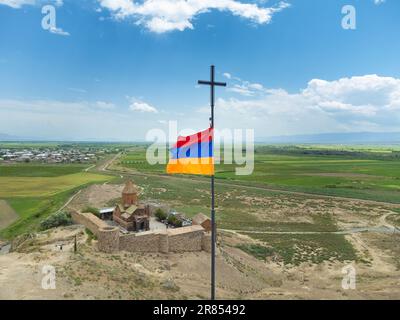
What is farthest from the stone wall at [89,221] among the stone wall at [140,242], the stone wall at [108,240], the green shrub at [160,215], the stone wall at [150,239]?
the green shrub at [160,215]

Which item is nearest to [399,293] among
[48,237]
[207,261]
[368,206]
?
[207,261]

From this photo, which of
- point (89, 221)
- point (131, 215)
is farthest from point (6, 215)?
point (131, 215)

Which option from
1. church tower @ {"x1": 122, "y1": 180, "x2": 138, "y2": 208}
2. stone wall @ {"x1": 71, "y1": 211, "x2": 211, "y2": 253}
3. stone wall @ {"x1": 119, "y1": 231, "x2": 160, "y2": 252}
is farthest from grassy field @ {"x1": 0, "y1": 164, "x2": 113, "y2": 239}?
stone wall @ {"x1": 119, "y1": 231, "x2": 160, "y2": 252}

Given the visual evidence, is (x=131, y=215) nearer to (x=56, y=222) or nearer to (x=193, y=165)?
(x=56, y=222)

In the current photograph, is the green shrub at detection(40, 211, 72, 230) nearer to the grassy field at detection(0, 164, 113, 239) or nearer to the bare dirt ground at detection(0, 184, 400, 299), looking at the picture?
the bare dirt ground at detection(0, 184, 400, 299)

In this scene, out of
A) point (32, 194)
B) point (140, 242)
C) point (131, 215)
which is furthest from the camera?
point (32, 194)

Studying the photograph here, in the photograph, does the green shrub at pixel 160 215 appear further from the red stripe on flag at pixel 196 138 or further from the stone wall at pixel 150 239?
the red stripe on flag at pixel 196 138
